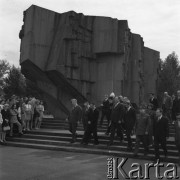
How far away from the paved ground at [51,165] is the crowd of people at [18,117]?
74.0 inches

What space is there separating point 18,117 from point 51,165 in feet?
20.1

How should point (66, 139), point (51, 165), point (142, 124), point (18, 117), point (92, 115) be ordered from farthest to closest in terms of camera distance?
point (18, 117), point (66, 139), point (92, 115), point (142, 124), point (51, 165)

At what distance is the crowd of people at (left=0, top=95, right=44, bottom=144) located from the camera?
14.5 m

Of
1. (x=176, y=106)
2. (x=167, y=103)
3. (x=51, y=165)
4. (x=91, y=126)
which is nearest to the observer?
Result: (x=51, y=165)

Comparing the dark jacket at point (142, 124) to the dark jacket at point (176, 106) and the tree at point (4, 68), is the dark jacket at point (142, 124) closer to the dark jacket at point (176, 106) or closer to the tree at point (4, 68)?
the dark jacket at point (176, 106)

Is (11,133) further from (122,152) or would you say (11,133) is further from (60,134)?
(122,152)

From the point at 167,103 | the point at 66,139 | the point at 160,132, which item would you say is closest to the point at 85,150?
the point at 66,139

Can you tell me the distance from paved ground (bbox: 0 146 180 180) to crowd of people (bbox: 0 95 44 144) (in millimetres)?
1881

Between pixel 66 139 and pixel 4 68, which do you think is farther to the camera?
pixel 4 68

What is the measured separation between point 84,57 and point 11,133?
281 inches

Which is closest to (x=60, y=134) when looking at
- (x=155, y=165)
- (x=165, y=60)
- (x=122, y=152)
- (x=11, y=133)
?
(x=11, y=133)

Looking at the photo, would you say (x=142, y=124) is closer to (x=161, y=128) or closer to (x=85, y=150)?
(x=161, y=128)

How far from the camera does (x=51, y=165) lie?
9734 millimetres

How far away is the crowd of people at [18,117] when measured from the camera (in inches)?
571
